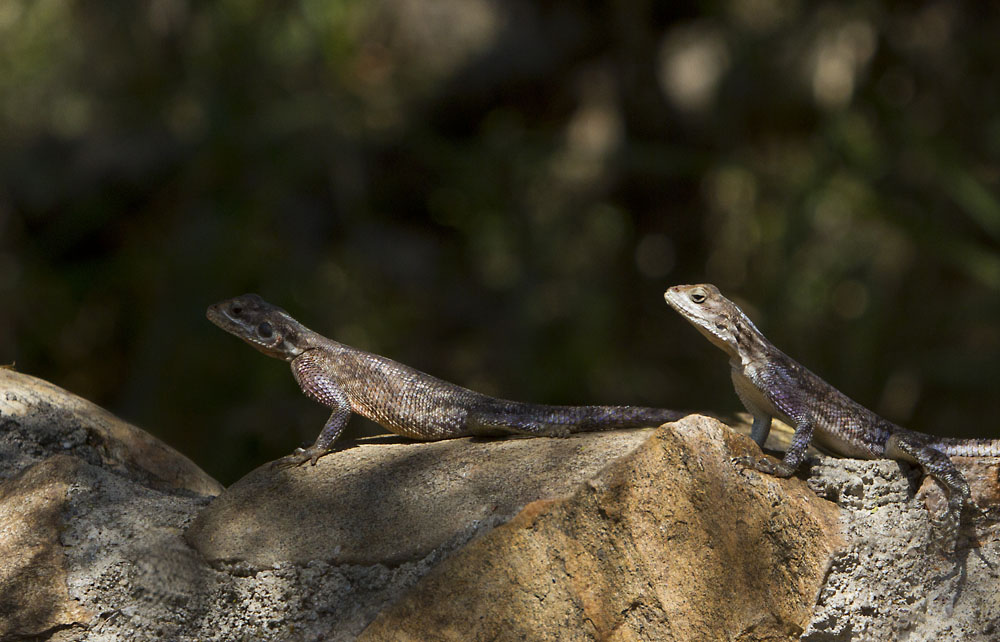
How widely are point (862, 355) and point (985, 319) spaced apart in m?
0.97

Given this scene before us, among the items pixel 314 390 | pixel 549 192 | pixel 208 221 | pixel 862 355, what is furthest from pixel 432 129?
pixel 314 390

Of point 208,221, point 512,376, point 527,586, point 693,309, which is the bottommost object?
point 512,376

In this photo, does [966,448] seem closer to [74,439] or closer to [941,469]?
[941,469]

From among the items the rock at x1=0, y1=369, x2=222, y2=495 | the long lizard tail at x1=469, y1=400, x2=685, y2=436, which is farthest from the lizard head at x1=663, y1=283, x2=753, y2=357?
the rock at x1=0, y1=369, x2=222, y2=495

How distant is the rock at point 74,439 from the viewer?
3238 millimetres

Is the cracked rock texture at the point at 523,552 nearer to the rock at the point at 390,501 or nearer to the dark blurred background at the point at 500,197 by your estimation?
the rock at the point at 390,501

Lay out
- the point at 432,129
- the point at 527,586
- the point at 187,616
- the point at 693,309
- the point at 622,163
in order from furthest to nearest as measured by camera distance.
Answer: the point at 432,129 < the point at 622,163 < the point at 693,309 < the point at 187,616 < the point at 527,586

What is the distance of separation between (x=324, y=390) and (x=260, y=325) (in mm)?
408

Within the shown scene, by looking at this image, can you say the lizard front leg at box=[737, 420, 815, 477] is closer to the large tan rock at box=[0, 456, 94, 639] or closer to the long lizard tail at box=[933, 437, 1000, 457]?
the long lizard tail at box=[933, 437, 1000, 457]

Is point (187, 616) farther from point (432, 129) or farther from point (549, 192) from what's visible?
point (432, 129)

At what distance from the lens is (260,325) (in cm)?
394

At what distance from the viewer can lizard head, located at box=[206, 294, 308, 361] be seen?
394 centimetres

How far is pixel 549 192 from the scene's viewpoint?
30.5 ft

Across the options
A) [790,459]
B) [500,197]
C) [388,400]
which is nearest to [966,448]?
[790,459]
